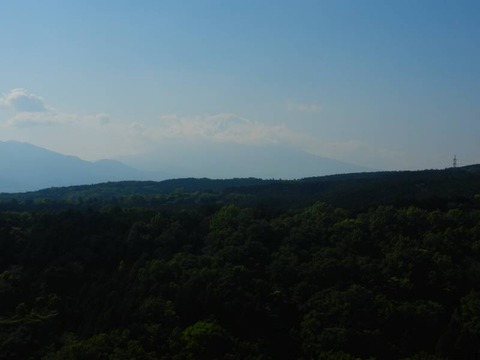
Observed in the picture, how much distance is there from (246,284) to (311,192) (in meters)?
36.6

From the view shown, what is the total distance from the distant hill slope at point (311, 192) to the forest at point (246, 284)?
18.7 feet

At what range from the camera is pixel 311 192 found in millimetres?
61812

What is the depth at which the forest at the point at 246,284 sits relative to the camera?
856 inches

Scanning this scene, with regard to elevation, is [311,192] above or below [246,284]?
above

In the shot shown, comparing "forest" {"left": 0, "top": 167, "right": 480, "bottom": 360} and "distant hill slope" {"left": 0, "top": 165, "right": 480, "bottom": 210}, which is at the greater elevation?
"distant hill slope" {"left": 0, "top": 165, "right": 480, "bottom": 210}

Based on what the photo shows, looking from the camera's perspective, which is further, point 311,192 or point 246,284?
point 311,192

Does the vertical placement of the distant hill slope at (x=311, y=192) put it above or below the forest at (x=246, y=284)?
above

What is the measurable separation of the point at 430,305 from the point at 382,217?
9637 millimetres

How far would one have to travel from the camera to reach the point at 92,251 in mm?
31250

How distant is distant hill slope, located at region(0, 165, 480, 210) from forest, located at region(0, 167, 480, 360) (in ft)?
18.7

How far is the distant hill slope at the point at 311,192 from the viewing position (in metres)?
44.3

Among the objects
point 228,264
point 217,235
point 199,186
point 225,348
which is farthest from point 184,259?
point 199,186

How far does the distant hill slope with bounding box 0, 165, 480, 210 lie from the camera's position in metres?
44.3

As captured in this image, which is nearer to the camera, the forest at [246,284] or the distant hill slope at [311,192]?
the forest at [246,284]
